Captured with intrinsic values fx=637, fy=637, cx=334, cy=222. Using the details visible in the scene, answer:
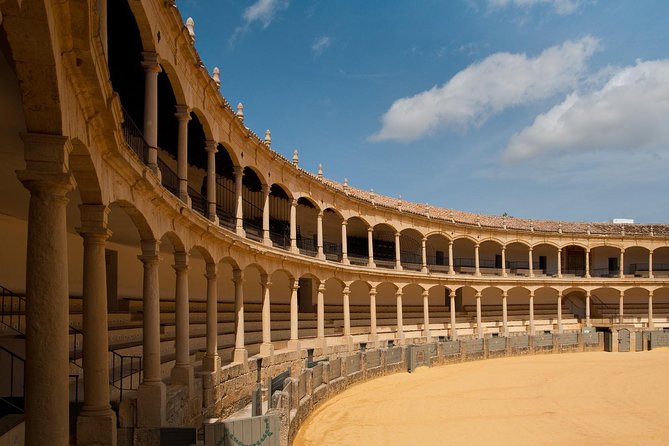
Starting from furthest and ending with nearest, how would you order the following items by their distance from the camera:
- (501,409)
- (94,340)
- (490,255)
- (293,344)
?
(490,255), (293,344), (501,409), (94,340)

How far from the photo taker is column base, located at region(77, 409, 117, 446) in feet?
27.4

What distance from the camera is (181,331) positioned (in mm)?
13562

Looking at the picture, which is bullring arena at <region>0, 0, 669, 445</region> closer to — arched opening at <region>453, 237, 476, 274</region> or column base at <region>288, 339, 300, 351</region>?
column base at <region>288, 339, 300, 351</region>

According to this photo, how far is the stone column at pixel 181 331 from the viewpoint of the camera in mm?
13398

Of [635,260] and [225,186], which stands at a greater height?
[225,186]

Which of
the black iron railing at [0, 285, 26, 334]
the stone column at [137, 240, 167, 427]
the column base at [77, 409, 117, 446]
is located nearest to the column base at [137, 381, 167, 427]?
the stone column at [137, 240, 167, 427]

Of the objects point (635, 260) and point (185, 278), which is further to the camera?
point (635, 260)

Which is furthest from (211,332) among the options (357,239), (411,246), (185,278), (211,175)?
(411,246)

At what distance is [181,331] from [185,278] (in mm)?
1126

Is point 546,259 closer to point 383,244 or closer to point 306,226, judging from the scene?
point 383,244

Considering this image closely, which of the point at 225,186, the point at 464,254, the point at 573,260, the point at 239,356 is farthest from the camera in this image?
the point at 573,260

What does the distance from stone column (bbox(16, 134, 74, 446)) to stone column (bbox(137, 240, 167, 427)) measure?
485cm

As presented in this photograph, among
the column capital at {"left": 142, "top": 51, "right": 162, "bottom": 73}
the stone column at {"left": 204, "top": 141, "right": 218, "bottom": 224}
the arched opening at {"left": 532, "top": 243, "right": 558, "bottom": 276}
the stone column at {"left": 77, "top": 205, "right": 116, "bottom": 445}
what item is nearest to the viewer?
the stone column at {"left": 77, "top": 205, "right": 116, "bottom": 445}

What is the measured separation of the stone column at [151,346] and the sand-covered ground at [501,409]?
3687 millimetres
